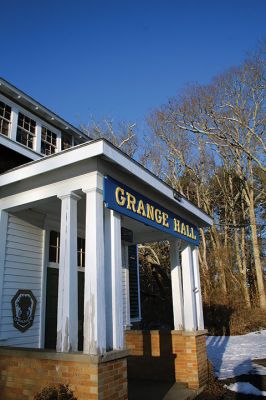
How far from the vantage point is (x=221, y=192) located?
2506 centimetres

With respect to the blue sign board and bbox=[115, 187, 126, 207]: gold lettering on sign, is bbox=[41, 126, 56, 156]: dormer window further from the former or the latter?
bbox=[115, 187, 126, 207]: gold lettering on sign

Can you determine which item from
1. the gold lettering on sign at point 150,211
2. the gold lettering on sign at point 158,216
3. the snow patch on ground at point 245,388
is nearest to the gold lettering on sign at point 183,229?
the gold lettering on sign at point 158,216

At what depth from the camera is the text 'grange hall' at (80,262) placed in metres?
4.37

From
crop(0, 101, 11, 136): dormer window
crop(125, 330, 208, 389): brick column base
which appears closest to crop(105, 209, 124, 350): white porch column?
crop(125, 330, 208, 389): brick column base

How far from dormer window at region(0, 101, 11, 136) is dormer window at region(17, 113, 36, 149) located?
13.6 inches

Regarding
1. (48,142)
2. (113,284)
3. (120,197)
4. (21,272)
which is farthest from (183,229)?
(48,142)

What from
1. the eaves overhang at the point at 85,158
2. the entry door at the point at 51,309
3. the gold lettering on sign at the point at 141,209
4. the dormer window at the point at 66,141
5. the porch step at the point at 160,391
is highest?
the dormer window at the point at 66,141

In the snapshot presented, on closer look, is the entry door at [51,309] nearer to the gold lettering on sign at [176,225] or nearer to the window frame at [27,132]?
the gold lettering on sign at [176,225]

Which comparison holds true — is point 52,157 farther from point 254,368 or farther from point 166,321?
point 166,321

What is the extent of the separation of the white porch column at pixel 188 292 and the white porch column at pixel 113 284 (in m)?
3.00

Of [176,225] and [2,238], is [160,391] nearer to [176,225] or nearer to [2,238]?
[176,225]

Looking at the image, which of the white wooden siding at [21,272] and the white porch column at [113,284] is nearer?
the white porch column at [113,284]

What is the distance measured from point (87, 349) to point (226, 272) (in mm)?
17030

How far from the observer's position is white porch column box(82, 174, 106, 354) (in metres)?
4.22
